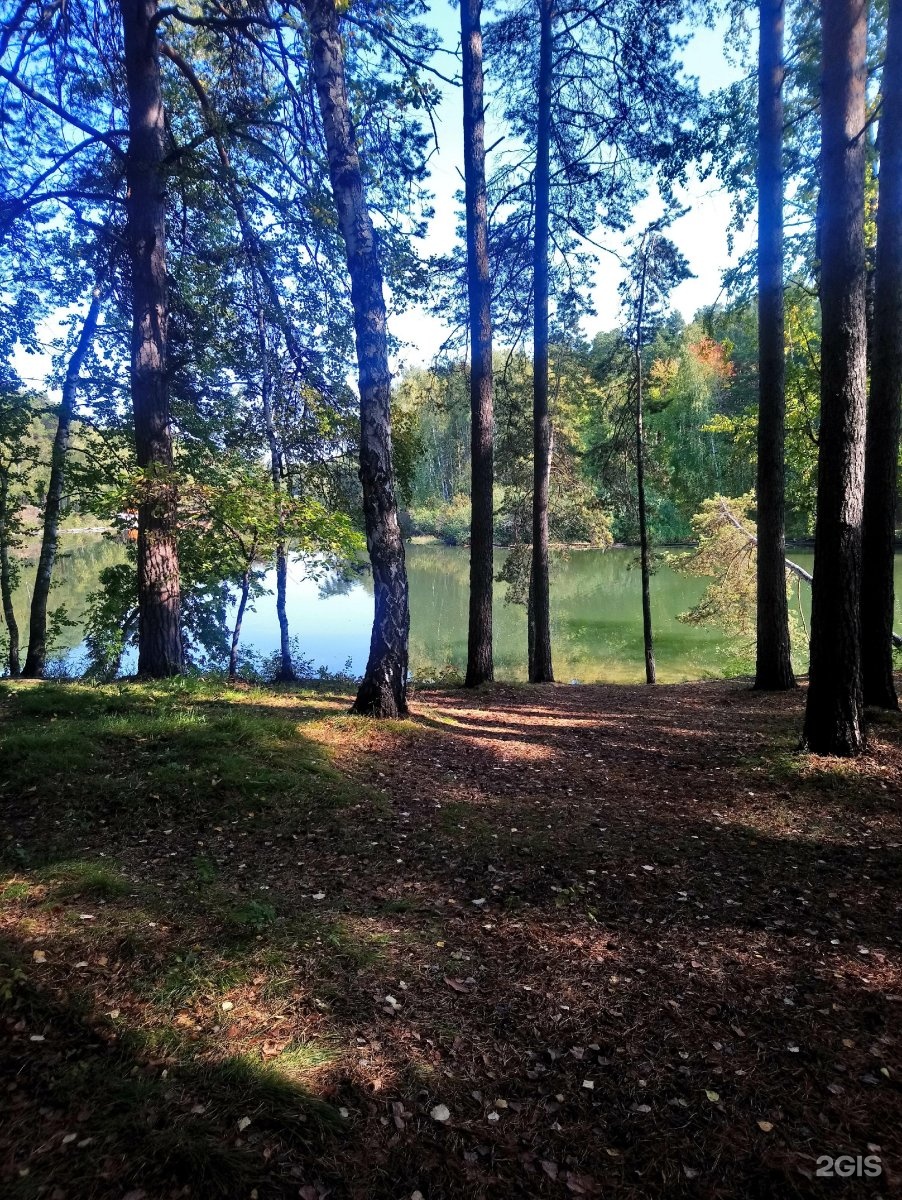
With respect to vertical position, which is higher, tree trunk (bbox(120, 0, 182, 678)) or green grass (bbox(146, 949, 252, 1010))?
tree trunk (bbox(120, 0, 182, 678))

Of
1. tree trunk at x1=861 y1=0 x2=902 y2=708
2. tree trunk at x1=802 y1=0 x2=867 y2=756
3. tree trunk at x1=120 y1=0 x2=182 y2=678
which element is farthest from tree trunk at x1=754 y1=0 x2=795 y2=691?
tree trunk at x1=120 y1=0 x2=182 y2=678

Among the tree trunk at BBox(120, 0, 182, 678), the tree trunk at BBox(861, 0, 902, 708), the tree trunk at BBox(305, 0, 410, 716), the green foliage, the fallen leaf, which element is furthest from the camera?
the green foliage

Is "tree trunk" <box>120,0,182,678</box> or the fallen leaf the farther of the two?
"tree trunk" <box>120,0,182,678</box>

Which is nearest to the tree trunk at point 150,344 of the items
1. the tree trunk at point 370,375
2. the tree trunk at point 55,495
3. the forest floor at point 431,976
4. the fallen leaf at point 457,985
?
the tree trunk at point 370,375

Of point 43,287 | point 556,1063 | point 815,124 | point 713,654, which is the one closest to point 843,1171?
point 556,1063

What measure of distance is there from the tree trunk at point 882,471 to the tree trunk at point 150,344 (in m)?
8.23

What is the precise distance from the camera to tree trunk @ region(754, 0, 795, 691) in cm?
785

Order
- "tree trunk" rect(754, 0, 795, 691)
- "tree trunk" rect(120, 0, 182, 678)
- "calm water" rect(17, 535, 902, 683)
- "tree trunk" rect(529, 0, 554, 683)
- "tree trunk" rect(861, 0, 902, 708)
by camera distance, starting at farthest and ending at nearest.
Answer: "calm water" rect(17, 535, 902, 683) → "tree trunk" rect(529, 0, 554, 683) → "tree trunk" rect(754, 0, 795, 691) → "tree trunk" rect(120, 0, 182, 678) → "tree trunk" rect(861, 0, 902, 708)

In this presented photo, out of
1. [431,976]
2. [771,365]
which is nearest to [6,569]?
[431,976]

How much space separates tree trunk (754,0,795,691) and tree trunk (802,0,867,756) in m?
2.83

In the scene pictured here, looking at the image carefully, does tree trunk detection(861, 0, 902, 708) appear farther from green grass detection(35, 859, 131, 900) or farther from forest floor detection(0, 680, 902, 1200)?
green grass detection(35, 859, 131, 900)

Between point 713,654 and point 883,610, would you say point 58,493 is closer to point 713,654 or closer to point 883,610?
point 883,610

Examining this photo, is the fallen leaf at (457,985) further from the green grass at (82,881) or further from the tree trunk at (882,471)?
the tree trunk at (882,471)

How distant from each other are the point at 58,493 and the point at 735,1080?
14006 mm
